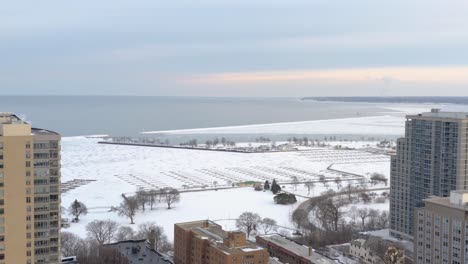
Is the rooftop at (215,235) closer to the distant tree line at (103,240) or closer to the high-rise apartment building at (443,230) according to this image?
the distant tree line at (103,240)

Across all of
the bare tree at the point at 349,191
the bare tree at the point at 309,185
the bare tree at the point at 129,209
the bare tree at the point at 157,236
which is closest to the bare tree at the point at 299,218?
the bare tree at the point at 349,191

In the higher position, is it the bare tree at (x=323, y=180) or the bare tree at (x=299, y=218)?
the bare tree at (x=323, y=180)

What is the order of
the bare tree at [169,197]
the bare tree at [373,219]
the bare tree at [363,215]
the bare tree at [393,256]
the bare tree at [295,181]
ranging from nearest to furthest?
the bare tree at [393,256]
the bare tree at [373,219]
the bare tree at [363,215]
the bare tree at [169,197]
the bare tree at [295,181]

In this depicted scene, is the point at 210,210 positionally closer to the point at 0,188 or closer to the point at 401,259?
the point at 401,259

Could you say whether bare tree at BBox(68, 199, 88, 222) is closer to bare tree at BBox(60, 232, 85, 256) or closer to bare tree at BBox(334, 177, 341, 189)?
bare tree at BBox(60, 232, 85, 256)

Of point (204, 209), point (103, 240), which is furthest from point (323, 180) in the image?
point (103, 240)

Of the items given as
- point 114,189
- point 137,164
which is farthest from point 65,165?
point 114,189

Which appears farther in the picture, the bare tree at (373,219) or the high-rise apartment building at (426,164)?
the bare tree at (373,219)

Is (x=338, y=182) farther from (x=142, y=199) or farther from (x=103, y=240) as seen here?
(x=103, y=240)
